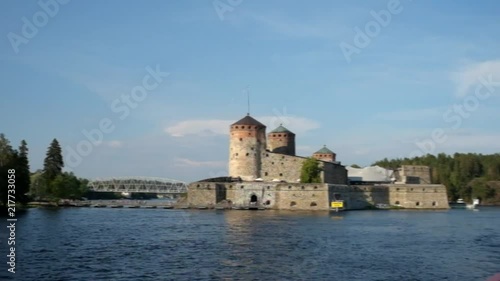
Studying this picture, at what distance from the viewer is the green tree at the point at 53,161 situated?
61.6 meters

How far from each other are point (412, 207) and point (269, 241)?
3406 cm

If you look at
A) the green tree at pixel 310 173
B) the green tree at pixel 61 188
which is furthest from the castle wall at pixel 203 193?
the green tree at pixel 61 188

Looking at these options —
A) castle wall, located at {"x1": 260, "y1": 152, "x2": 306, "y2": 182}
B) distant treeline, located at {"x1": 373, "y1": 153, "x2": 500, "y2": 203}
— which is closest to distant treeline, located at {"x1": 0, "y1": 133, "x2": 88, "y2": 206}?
castle wall, located at {"x1": 260, "y1": 152, "x2": 306, "y2": 182}

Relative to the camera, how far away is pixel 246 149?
2180 inches

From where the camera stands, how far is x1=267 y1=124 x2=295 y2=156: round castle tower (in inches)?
2392

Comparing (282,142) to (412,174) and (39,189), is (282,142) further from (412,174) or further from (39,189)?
(39,189)

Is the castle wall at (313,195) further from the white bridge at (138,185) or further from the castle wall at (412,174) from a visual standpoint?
the white bridge at (138,185)

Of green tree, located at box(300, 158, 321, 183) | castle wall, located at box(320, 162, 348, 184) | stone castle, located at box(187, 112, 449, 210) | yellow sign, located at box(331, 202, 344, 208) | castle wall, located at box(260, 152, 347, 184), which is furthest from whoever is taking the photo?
castle wall, located at box(260, 152, 347, 184)

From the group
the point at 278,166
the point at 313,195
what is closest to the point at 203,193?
the point at 278,166

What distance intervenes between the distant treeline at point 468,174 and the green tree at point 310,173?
132 ft

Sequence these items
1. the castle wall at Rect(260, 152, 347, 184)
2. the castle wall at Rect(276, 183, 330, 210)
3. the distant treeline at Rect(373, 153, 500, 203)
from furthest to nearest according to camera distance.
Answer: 1. the distant treeline at Rect(373, 153, 500, 203)
2. the castle wall at Rect(260, 152, 347, 184)
3. the castle wall at Rect(276, 183, 330, 210)

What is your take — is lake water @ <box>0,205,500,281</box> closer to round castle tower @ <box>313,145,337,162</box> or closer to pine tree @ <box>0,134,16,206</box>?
pine tree @ <box>0,134,16,206</box>

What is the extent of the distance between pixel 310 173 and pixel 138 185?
219 ft

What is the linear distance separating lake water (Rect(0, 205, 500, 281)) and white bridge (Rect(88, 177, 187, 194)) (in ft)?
249
